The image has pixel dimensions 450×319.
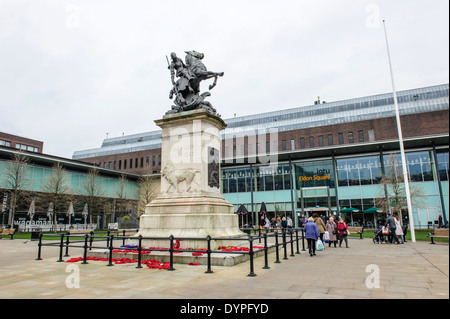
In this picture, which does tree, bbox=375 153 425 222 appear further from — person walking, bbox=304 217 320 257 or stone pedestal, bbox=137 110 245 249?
stone pedestal, bbox=137 110 245 249

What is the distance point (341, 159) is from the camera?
4209 centimetres

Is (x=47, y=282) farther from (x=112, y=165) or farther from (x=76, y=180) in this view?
(x=112, y=165)

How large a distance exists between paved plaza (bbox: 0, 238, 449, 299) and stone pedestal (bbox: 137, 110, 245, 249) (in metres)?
1.91

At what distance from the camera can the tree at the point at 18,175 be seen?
33.2 metres

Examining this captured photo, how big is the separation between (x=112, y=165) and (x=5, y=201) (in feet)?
128

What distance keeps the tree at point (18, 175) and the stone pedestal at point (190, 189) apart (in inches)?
1094

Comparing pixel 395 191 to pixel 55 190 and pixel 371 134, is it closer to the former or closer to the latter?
pixel 371 134

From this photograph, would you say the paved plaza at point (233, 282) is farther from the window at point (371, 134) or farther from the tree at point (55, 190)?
the window at point (371, 134)

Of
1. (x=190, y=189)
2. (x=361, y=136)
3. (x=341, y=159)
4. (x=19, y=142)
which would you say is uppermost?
(x=19, y=142)

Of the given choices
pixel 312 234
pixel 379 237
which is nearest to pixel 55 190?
pixel 312 234

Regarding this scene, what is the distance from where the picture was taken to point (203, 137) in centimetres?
1241

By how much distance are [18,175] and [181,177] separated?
31522 millimetres

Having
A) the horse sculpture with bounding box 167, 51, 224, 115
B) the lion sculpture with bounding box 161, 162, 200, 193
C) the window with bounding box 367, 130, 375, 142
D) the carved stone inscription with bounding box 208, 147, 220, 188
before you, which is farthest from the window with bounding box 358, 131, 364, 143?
the lion sculpture with bounding box 161, 162, 200, 193
